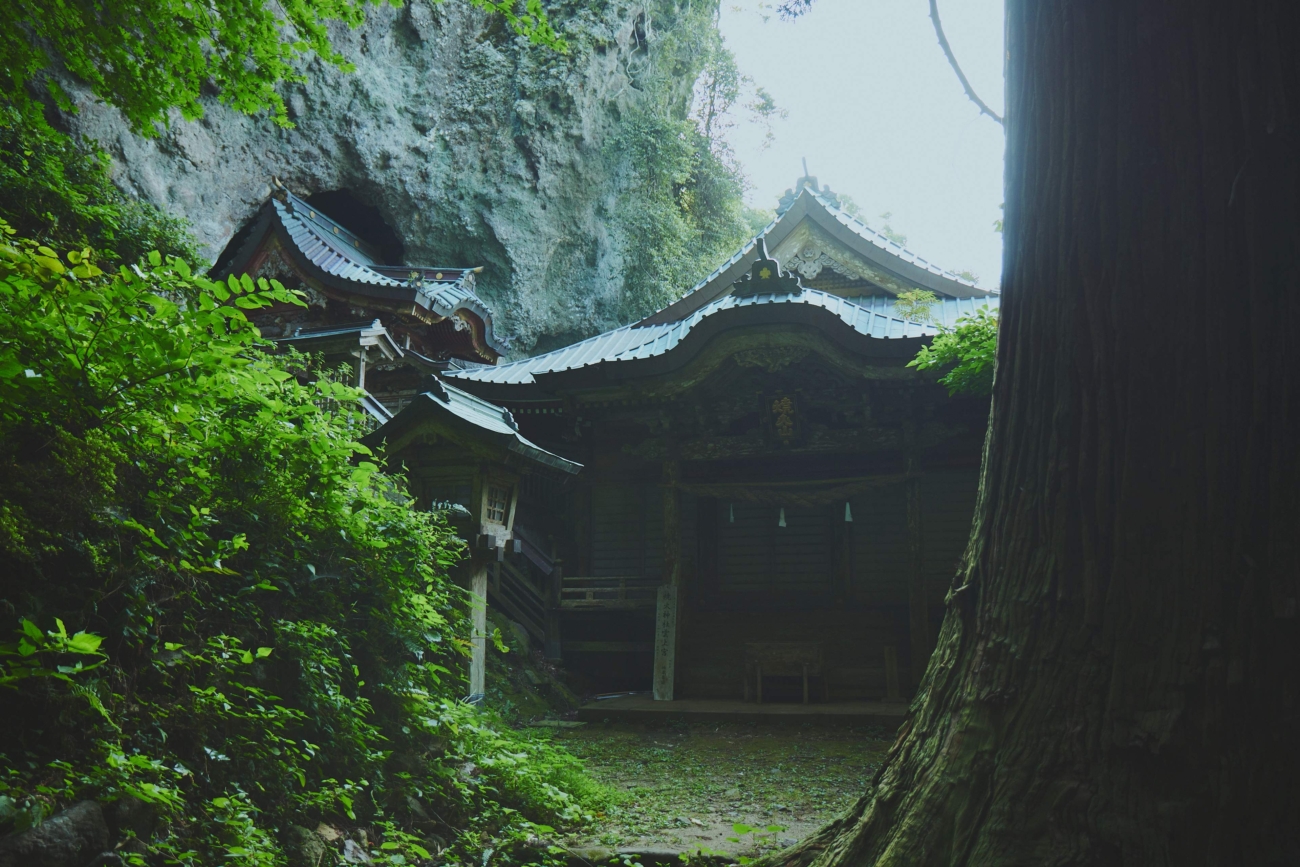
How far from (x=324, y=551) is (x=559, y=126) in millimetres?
18352

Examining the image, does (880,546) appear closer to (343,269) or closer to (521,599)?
(521,599)

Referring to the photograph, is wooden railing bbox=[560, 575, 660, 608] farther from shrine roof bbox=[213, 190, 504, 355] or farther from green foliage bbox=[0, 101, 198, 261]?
green foliage bbox=[0, 101, 198, 261]

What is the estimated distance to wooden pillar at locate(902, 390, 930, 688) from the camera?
901 centimetres

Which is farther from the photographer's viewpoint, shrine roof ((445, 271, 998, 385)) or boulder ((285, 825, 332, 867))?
shrine roof ((445, 271, 998, 385))

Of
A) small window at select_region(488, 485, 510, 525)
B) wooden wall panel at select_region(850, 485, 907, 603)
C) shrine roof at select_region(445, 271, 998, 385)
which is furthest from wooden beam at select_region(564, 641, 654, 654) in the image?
small window at select_region(488, 485, 510, 525)

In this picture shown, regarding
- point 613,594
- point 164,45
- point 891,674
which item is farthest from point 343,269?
point 891,674

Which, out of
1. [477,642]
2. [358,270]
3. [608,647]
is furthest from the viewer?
[358,270]

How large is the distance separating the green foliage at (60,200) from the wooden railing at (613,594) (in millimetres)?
6220

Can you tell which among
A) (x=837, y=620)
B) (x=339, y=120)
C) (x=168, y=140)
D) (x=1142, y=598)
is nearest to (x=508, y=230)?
(x=339, y=120)

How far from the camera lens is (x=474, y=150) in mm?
19328

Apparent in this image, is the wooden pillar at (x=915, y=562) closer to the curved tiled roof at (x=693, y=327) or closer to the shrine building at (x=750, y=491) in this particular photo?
the shrine building at (x=750, y=491)

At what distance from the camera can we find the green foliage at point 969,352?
22.6 ft

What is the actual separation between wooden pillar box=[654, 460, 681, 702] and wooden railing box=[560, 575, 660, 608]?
0.40 m

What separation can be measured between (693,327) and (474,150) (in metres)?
12.5
